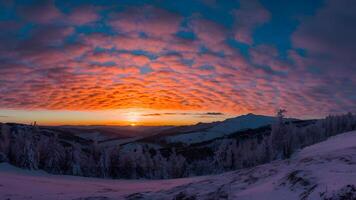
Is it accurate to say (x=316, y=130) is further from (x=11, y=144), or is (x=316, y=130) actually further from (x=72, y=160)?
(x=11, y=144)

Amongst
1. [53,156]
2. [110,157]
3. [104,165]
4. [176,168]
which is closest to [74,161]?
[53,156]

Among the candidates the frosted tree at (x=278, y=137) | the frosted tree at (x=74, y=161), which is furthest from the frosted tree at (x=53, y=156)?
the frosted tree at (x=278, y=137)

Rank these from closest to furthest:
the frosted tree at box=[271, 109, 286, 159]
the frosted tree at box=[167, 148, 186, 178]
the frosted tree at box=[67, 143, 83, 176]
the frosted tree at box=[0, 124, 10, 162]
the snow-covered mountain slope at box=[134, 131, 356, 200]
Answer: the snow-covered mountain slope at box=[134, 131, 356, 200] < the frosted tree at box=[0, 124, 10, 162] < the frosted tree at box=[67, 143, 83, 176] < the frosted tree at box=[167, 148, 186, 178] < the frosted tree at box=[271, 109, 286, 159]

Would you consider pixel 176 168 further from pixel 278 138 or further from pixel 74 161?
pixel 278 138

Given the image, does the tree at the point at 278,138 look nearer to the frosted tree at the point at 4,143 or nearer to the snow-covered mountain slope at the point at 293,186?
the frosted tree at the point at 4,143

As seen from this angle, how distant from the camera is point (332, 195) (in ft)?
37.6

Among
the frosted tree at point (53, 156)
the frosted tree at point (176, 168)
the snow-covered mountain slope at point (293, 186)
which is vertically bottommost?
the frosted tree at point (176, 168)

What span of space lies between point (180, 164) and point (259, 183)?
222 ft

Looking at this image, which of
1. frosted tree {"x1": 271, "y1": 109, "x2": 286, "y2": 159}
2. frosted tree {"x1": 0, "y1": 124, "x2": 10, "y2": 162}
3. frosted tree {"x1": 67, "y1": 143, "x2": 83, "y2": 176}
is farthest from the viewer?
frosted tree {"x1": 271, "y1": 109, "x2": 286, "y2": 159}

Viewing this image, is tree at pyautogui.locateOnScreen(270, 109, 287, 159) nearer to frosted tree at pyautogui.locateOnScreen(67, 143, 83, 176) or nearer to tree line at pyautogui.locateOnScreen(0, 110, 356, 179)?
tree line at pyautogui.locateOnScreen(0, 110, 356, 179)

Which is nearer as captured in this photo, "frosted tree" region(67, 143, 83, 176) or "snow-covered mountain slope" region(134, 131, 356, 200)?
"snow-covered mountain slope" region(134, 131, 356, 200)

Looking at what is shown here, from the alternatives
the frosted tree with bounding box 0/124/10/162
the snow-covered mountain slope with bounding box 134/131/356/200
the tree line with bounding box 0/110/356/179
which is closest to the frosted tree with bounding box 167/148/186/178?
the tree line with bounding box 0/110/356/179

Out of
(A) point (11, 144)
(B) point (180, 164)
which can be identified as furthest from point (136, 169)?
(A) point (11, 144)

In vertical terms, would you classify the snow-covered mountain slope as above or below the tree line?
above
